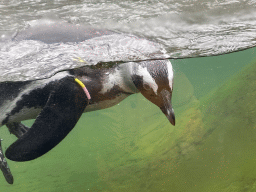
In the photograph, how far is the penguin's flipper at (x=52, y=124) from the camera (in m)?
1.50

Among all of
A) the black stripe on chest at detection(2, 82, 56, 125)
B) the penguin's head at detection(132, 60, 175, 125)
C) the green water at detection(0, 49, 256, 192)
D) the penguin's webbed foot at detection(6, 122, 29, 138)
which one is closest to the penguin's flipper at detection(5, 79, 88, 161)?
the black stripe on chest at detection(2, 82, 56, 125)

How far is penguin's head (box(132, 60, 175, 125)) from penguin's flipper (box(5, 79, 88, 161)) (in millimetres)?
480

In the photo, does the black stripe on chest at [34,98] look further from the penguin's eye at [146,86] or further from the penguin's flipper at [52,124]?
the penguin's eye at [146,86]

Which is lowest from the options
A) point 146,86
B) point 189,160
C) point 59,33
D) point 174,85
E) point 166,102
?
point 189,160

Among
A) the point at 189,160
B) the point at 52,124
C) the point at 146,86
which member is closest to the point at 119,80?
the point at 146,86

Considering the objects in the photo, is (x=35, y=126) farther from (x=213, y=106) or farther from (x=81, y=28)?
(x=213, y=106)

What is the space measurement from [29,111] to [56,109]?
419 mm

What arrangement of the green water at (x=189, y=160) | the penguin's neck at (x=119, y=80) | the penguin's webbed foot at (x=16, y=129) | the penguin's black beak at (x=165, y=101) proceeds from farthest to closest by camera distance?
the green water at (x=189, y=160)
the penguin's webbed foot at (x=16, y=129)
the penguin's neck at (x=119, y=80)
the penguin's black beak at (x=165, y=101)

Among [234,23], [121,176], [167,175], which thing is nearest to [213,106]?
[167,175]

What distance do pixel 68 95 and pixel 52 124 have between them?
0.77 feet

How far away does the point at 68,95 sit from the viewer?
163cm

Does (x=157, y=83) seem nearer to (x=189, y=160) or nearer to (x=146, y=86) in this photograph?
(x=146, y=86)

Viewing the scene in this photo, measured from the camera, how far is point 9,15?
7.00 feet

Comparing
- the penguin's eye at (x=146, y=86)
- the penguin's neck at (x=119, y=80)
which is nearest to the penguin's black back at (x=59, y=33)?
the penguin's neck at (x=119, y=80)
